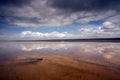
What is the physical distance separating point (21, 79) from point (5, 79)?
1.90ft

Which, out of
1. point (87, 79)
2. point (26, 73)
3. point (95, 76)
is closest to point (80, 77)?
point (87, 79)

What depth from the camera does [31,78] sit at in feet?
13.9

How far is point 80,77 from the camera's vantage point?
447 centimetres

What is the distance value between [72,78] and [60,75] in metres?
0.57

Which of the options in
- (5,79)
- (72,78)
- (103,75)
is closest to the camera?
(5,79)

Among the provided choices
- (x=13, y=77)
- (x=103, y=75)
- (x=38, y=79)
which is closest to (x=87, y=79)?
(x=103, y=75)

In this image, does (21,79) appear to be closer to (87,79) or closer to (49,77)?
(49,77)

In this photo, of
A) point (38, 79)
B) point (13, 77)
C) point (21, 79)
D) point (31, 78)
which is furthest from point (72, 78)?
point (13, 77)

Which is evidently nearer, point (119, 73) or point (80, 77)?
point (80, 77)

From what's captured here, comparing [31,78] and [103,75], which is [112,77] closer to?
[103,75]

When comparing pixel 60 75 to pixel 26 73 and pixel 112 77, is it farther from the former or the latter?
pixel 112 77

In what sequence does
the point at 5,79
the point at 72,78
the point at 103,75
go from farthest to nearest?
the point at 103,75
the point at 72,78
the point at 5,79

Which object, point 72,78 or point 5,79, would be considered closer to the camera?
point 5,79

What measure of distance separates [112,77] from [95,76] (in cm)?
67
